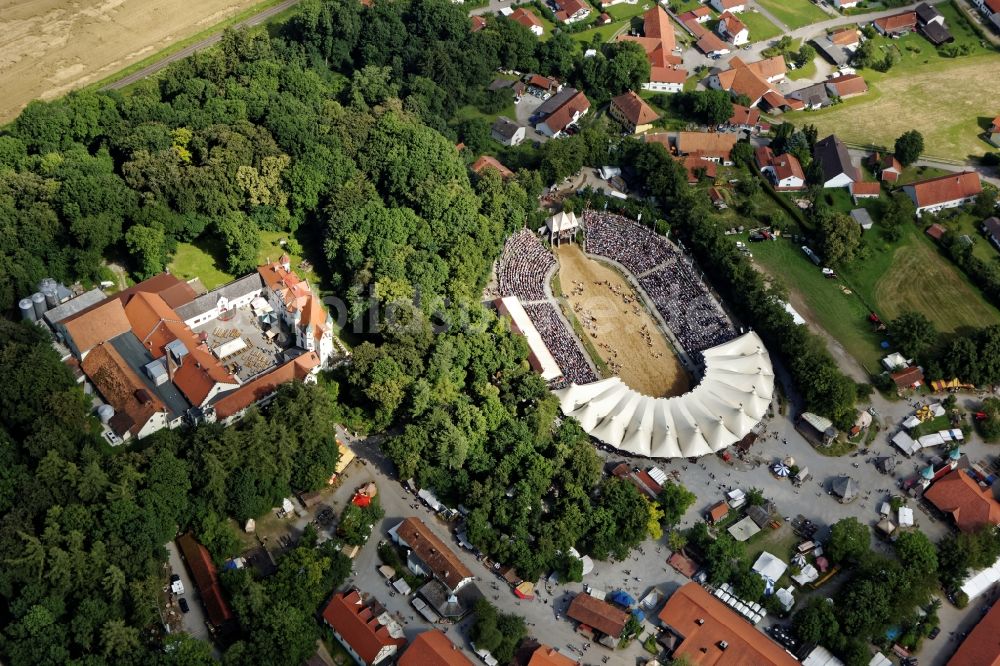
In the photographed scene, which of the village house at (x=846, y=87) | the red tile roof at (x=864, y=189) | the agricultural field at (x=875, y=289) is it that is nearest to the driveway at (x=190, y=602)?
the agricultural field at (x=875, y=289)

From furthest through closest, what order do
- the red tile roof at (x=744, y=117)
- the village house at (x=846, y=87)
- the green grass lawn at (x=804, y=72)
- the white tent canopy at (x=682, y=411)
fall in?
the green grass lawn at (x=804, y=72) → the village house at (x=846, y=87) → the red tile roof at (x=744, y=117) → the white tent canopy at (x=682, y=411)

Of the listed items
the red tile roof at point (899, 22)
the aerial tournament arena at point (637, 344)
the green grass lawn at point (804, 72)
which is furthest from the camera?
the red tile roof at point (899, 22)

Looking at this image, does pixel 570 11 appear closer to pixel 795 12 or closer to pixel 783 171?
pixel 795 12

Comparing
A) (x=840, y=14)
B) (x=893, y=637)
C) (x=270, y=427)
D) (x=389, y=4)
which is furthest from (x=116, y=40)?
(x=893, y=637)

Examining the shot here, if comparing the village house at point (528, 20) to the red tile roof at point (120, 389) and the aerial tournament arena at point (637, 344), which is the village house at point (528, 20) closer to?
the aerial tournament arena at point (637, 344)

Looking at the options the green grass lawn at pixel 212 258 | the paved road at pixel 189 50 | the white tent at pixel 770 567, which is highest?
the paved road at pixel 189 50
